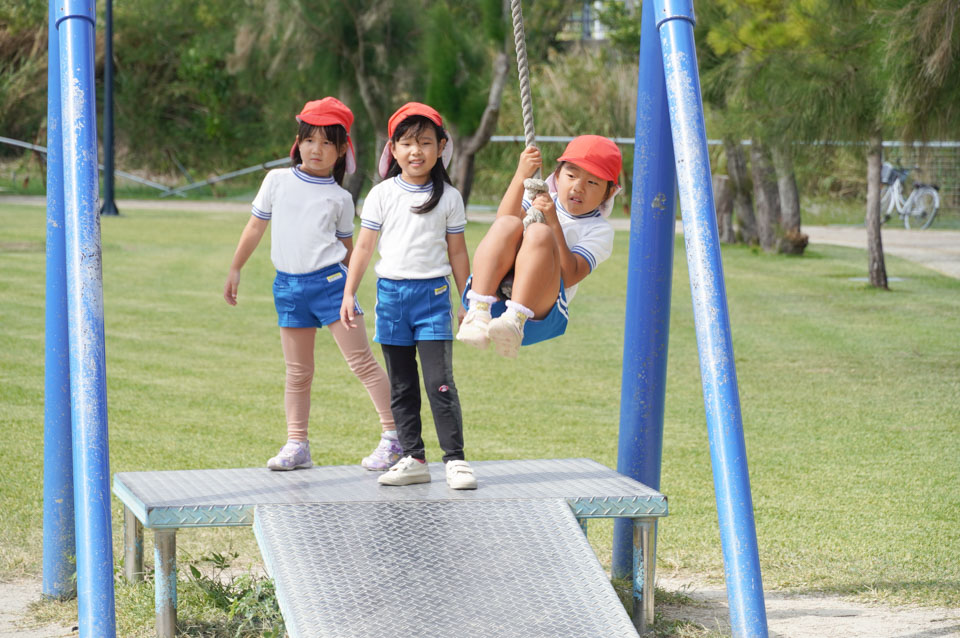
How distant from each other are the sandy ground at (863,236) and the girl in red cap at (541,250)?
39.3 ft

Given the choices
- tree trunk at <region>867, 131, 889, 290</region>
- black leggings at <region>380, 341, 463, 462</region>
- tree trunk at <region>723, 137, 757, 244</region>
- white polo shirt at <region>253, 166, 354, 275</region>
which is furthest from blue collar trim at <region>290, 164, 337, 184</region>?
tree trunk at <region>723, 137, 757, 244</region>

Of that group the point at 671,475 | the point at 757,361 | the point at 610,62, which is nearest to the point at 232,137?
the point at 610,62

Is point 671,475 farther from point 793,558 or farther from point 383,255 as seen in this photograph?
point 383,255

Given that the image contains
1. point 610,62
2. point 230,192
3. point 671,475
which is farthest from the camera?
point 230,192

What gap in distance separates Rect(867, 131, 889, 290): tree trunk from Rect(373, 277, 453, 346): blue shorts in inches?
373

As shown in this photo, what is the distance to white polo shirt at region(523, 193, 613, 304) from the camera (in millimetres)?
3723

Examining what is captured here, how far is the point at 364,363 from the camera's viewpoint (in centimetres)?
390

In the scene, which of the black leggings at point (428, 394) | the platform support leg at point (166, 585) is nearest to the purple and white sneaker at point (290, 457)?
the black leggings at point (428, 394)

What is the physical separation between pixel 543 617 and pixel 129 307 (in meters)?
8.65

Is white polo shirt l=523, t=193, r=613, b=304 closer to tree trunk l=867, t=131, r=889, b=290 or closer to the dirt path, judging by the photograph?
the dirt path

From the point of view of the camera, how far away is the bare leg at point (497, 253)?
3.43 m

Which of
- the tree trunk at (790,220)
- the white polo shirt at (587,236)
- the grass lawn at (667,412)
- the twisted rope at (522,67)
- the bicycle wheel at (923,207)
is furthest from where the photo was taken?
the bicycle wheel at (923,207)

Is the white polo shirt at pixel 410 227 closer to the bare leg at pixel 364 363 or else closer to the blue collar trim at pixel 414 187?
the blue collar trim at pixel 414 187

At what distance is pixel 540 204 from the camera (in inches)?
138
